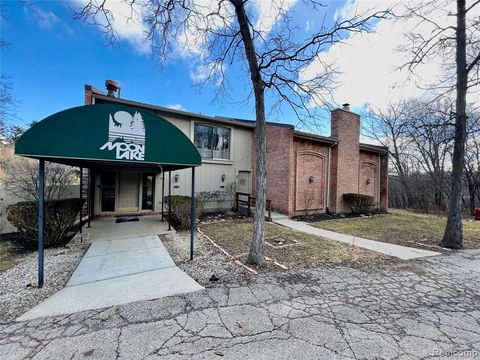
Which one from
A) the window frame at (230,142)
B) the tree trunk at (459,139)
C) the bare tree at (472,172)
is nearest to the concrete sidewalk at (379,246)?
the tree trunk at (459,139)

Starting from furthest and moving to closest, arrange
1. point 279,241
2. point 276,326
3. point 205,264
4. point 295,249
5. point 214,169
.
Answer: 1. point 214,169
2. point 279,241
3. point 295,249
4. point 205,264
5. point 276,326

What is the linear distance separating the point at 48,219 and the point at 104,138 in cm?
364

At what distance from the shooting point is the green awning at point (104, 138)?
330 centimetres

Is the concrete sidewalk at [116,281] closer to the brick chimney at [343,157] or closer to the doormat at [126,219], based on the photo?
the doormat at [126,219]

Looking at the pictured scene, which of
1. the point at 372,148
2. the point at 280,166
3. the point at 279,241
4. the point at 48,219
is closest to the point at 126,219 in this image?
the point at 48,219

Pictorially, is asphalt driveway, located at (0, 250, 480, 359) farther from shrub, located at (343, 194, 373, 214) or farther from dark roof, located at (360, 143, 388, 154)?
dark roof, located at (360, 143, 388, 154)

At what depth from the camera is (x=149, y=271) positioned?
4.30 m

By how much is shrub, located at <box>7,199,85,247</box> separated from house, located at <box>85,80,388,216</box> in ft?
13.3

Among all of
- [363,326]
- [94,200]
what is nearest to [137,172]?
[94,200]

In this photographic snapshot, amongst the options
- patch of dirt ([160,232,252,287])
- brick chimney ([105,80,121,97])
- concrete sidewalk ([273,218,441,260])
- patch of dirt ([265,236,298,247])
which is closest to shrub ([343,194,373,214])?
concrete sidewalk ([273,218,441,260])

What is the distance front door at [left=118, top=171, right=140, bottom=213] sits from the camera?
1051cm

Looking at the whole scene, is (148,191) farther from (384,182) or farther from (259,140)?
(384,182)

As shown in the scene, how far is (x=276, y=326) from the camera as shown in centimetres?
265

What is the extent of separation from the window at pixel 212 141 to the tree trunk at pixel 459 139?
954 centimetres
